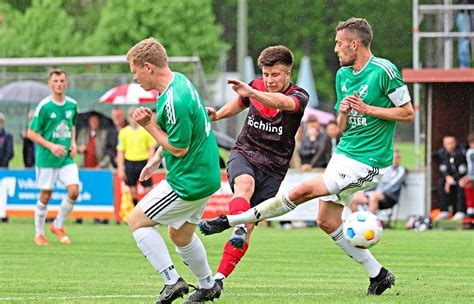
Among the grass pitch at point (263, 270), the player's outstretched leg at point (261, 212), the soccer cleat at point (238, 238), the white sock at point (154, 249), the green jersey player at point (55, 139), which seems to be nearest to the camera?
the white sock at point (154, 249)

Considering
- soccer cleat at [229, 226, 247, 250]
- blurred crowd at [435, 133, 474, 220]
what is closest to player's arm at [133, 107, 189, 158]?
soccer cleat at [229, 226, 247, 250]

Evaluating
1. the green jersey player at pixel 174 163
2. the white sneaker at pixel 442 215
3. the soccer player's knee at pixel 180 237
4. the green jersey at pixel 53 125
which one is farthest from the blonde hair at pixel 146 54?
the white sneaker at pixel 442 215

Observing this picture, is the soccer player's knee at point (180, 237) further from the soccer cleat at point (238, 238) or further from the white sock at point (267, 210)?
the white sock at point (267, 210)

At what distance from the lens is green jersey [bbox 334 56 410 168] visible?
10359mm

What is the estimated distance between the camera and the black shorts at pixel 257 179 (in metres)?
11.0

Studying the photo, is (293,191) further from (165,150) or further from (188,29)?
(188,29)

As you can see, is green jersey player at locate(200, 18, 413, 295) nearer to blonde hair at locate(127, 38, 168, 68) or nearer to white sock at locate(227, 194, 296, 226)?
white sock at locate(227, 194, 296, 226)

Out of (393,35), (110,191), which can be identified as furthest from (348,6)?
(110,191)

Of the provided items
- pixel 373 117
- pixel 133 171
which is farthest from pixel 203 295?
pixel 133 171

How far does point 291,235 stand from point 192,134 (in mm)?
11575

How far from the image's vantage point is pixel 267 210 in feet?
34.2

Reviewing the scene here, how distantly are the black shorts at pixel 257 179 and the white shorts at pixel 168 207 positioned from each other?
190cm

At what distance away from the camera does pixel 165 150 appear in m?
8.93

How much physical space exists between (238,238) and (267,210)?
0.47m
